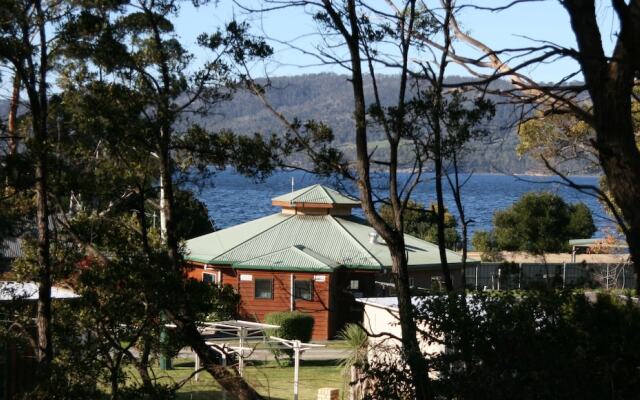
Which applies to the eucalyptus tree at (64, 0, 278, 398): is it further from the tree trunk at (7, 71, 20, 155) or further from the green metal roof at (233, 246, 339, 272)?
the green metal roof at (233, 246, 339, 272)

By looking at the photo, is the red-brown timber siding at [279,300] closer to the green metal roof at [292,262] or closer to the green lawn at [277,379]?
the green metal roof at [292,262]

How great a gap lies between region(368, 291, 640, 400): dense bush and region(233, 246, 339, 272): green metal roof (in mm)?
18924

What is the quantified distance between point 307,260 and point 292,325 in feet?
11.8

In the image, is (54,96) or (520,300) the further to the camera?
(54,96)

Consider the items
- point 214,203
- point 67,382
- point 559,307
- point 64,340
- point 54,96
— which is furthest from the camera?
point 214,203

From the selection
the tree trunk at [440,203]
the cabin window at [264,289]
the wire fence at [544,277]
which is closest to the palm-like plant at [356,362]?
the tree trunk at [440,203]

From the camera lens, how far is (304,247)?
Answer: 2967cm

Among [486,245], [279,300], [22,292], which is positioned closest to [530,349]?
[22,292]

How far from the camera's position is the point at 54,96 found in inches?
488

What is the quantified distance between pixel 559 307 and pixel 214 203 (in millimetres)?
97941

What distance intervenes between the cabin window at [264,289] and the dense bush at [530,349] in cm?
1939

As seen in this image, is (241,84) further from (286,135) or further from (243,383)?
(243,383)

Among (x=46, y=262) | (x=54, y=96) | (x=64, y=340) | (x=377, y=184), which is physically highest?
(x=54, y=96)

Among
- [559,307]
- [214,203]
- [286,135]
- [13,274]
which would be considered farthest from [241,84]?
[214,203]
